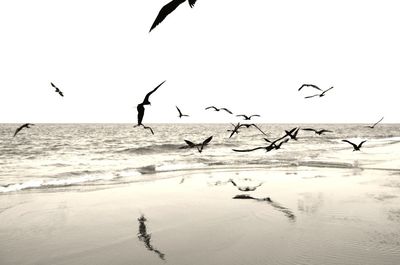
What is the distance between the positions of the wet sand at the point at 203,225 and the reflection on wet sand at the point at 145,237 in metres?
0.02

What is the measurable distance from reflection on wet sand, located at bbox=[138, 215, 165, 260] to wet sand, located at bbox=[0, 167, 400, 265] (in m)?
0.02

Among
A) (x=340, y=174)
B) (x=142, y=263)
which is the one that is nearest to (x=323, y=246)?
(x=142, y=263)

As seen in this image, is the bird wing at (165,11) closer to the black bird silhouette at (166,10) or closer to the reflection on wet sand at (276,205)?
the black bird silhouette at (166,10)

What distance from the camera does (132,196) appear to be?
1155 centimetres

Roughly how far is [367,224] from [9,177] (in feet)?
48.2

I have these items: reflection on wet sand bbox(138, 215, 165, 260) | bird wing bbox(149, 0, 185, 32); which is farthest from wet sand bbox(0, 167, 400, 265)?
bird wing bbox(149, 0, 185, 32)

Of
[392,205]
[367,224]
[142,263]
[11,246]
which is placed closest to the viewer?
[142,263]

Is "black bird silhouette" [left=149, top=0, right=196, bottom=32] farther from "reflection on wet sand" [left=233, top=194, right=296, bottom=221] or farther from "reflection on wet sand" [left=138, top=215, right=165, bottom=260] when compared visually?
"reflection on wet sand" [left=233, top=194, right=296, bottom=221]

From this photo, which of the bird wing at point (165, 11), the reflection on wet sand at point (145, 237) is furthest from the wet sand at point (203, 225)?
the bird wing at point (165, 11)

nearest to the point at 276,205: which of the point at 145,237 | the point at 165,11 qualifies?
the point at 145,237

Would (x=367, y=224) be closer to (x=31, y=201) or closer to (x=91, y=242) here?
(x=91, y=242)

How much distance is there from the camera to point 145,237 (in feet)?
23.5

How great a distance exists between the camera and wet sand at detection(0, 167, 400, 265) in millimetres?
6160

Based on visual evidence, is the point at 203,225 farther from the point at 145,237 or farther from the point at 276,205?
the point at 276,205
